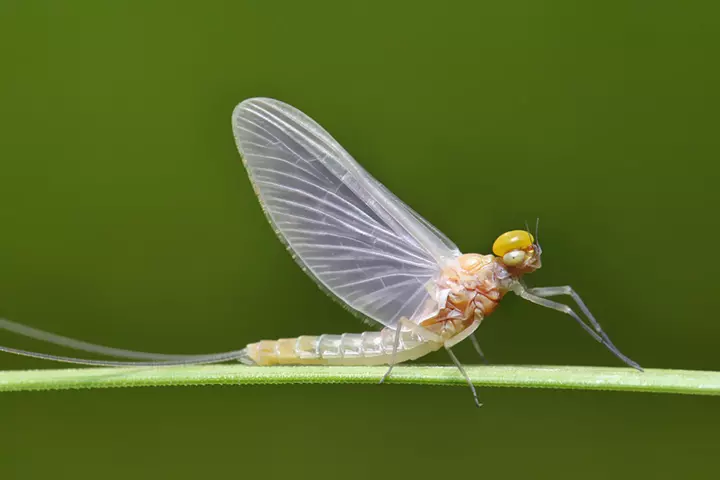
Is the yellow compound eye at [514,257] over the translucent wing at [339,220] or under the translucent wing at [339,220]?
under

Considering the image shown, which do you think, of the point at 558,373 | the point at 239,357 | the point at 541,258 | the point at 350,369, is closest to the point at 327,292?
the point at 239,357

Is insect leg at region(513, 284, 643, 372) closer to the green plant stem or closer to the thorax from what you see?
the thorax

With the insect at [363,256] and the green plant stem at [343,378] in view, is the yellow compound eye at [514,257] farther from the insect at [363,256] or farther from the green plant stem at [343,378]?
the green plant stem at [343,378]

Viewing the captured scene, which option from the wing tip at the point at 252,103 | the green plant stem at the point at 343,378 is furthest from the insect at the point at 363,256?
the green plant stem at the point at 343,378

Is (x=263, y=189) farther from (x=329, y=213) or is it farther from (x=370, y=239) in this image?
(x=370, y=239)

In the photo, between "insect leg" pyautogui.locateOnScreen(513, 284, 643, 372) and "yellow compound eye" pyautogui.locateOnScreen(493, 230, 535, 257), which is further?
"yellow compound eye" pyautogui.locateOnScreen(493, 230, 535, 257)

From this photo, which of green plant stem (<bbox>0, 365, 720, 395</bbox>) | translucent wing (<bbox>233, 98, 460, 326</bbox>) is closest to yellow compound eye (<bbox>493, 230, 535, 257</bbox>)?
translucent wing (<bbox>233, 98, 460, 326</bbox>)
